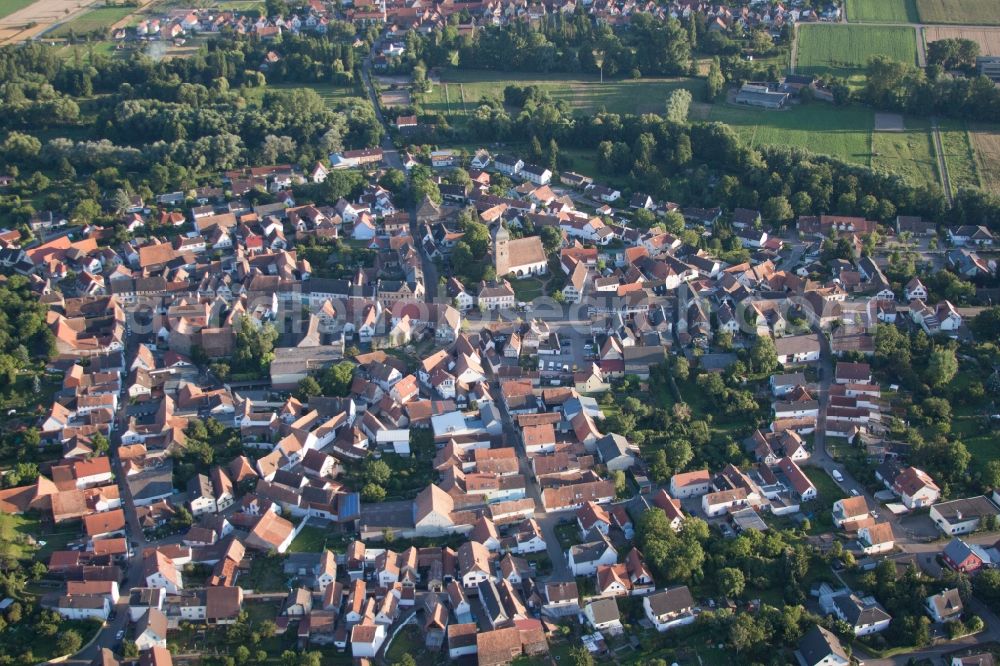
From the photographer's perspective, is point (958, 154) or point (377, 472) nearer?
point (377, 472)

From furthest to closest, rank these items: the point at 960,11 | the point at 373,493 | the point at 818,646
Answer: the point at 960,11
the point at 373,493
the point at 818,646

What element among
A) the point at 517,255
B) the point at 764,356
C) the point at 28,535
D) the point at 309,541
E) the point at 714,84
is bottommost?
the point at 309,541

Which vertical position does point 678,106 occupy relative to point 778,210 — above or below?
above

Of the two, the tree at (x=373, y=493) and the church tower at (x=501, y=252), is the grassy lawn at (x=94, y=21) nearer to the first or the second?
the church tower at (x=501, y=252)

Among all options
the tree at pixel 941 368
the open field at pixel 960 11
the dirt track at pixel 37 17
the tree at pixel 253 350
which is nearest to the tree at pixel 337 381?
the tree at pixel 253 350

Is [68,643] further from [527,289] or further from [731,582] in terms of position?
[527,289]

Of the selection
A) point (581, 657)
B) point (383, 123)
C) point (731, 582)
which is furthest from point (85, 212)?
point (731, 582)

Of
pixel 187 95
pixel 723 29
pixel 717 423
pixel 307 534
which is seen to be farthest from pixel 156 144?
pixel 723 29
